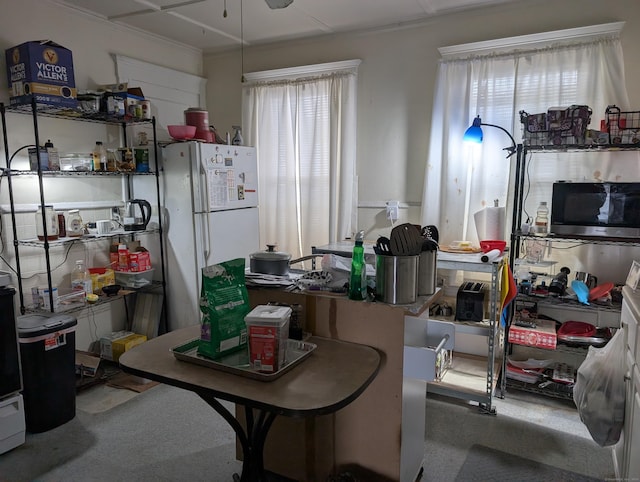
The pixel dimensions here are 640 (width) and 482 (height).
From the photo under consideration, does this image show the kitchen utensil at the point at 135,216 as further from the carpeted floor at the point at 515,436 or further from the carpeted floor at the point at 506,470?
the carpeted floor at the point at 506,470

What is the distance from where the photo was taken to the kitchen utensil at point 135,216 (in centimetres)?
341

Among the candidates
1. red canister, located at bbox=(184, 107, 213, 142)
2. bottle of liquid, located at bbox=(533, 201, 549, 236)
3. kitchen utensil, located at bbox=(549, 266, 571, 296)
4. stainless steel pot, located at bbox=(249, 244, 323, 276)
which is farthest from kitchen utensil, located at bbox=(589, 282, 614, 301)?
red canister, located at bbox=(184, 107, 213, 142)

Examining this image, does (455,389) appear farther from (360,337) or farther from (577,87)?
(577,87)

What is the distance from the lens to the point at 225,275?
1568 millimetres

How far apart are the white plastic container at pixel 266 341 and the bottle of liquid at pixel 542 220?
2.05 m

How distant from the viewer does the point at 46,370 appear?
2.54 metres

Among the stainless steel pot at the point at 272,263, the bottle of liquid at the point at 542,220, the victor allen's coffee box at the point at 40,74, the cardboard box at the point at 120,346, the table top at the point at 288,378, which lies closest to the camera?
the table top at the point at 288,378

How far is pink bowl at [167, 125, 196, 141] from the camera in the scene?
340 cm

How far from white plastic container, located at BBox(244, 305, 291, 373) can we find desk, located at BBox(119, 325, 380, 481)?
0.05 metres

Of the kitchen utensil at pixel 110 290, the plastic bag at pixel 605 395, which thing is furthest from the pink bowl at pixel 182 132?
the plastic bag at pixel 605 395

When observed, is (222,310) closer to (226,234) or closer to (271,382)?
(271,382)

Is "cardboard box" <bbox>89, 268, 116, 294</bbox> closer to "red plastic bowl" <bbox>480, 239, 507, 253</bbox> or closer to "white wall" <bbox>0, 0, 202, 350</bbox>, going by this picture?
"white wall" <bbox>0, 0, 202, 350</bbox>

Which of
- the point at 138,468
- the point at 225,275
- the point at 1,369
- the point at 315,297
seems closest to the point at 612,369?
the point at 315,297

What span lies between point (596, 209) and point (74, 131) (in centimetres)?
353
